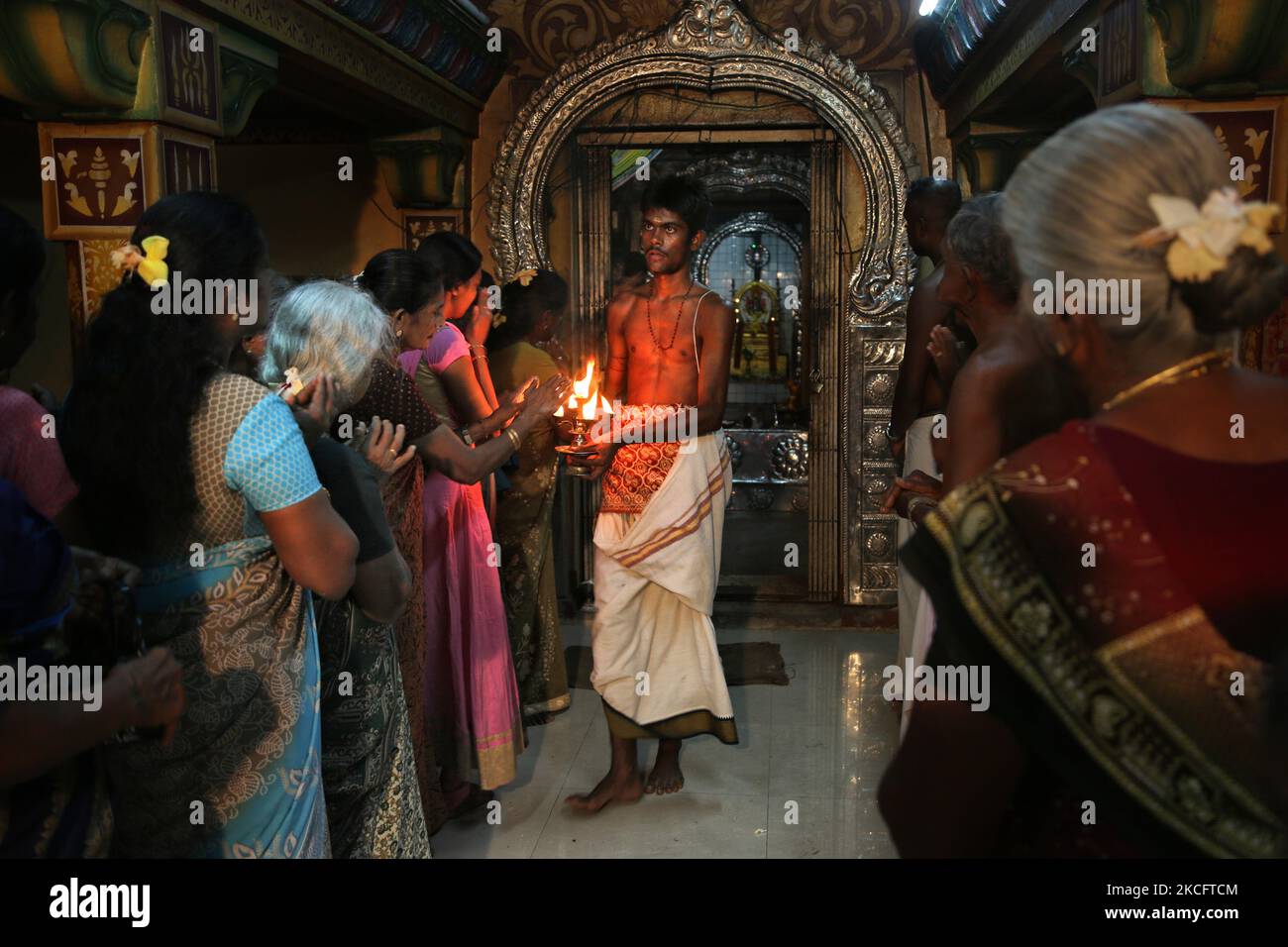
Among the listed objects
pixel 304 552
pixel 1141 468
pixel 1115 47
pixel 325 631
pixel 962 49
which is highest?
pixel 962 49

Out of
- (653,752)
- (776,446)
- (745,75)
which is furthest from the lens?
(776,446)

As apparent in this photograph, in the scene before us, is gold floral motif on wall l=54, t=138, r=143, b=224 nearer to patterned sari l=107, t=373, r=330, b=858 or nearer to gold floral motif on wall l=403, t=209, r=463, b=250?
patterned sari l=107, t=373, r=330, b=858

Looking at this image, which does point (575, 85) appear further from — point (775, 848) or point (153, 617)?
point (153, 617)

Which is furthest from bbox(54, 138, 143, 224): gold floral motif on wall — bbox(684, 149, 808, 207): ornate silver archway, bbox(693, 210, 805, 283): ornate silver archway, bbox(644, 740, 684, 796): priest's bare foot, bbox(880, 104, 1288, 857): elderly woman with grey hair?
bbox(693, 210, 805, 283): ornate silver archway

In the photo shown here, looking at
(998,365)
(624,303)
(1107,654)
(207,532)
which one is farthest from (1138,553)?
(624,303)

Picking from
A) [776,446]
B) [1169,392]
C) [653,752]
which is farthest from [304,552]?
[776,446]

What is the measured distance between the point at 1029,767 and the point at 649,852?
2.27m

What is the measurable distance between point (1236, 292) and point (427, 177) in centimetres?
504

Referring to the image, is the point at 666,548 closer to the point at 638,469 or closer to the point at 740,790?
the point at 638,469

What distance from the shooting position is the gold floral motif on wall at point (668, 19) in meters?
5.61

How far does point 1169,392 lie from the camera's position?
114 centimetres

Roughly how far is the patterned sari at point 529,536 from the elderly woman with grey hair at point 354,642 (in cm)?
176

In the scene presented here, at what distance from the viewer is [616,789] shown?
3.59 meters

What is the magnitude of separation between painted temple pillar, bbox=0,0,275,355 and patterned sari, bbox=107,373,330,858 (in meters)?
1.39
